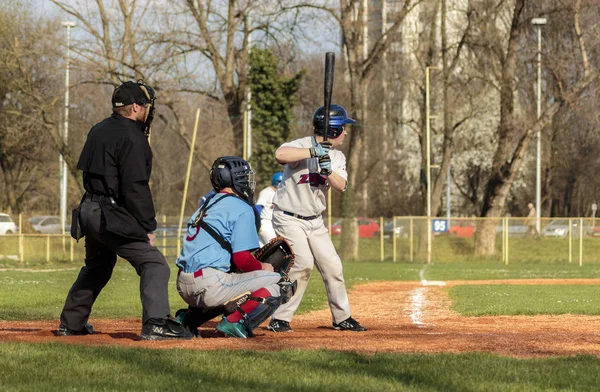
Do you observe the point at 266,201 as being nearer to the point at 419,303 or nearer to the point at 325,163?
the point at 419,303

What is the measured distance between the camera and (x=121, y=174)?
7.86m

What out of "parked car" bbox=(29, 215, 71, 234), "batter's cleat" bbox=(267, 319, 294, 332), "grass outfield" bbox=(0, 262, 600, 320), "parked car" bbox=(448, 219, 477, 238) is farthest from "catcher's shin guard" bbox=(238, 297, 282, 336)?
"parked car" bbox=(29, 215, 71, 234)

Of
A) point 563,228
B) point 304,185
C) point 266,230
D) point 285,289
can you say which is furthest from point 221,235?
point 563,228

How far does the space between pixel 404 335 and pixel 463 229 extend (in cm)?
2691

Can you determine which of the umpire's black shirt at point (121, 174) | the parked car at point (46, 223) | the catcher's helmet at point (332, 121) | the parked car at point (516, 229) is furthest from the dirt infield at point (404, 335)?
the parked car at point (46, 223)

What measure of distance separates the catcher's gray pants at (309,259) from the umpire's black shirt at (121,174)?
6.04 ft

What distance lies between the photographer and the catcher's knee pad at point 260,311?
26.6ft

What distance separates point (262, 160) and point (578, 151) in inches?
1114

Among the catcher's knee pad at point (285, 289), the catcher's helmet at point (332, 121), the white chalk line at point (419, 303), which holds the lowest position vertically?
the white chalk line at point (419, 303)

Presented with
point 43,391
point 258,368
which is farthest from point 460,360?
point 43,391

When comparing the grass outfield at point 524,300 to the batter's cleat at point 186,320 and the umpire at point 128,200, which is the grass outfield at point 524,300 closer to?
the batter's cleat at point 186,320

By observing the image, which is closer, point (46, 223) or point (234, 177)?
point (234, 177)

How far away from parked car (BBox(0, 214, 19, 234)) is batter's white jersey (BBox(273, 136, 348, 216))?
34.6 meters

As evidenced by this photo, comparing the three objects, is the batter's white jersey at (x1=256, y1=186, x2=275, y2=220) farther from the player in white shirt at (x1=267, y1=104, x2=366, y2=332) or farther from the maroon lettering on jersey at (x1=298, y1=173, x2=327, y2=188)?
the maroon lettering on jersey at (x1=298, y1=173, x2=327, y2=188)
